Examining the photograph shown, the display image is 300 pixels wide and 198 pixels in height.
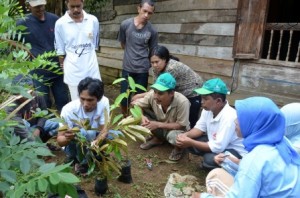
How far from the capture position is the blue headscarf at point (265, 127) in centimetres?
161

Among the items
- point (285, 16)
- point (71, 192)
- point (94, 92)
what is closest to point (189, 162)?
point (94, 92)

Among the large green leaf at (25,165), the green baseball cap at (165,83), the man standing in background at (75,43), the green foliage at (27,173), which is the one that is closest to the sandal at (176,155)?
the green baseball cap at (165,83)

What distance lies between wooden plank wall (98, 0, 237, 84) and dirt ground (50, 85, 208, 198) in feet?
5.04

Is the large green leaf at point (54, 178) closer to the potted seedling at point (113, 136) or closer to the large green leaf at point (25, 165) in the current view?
the large green leaf at point (25, 165)

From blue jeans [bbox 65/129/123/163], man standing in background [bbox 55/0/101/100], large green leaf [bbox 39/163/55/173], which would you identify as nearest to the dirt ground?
blue jeans [bbox 65/129/123/163]

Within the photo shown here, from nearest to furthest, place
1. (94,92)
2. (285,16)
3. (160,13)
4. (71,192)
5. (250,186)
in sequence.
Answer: (71,192), (250,186), (94,92), (160,13), (285,16)

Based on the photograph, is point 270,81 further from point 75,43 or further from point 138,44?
point 75,43

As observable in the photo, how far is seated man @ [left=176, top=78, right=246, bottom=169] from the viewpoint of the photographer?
2816 mm

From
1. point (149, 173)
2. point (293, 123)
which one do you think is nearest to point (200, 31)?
point (149, 173)

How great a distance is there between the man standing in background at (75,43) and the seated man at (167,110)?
78 centimetres

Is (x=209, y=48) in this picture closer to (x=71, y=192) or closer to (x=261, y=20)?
(x=261, y=20)

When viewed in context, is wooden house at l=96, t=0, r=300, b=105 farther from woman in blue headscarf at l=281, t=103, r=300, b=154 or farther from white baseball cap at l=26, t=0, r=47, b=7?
white baseball cap at l=26, t=0, r=47, b=7

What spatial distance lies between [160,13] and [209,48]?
1.36m

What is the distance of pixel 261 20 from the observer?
391 centimetres
